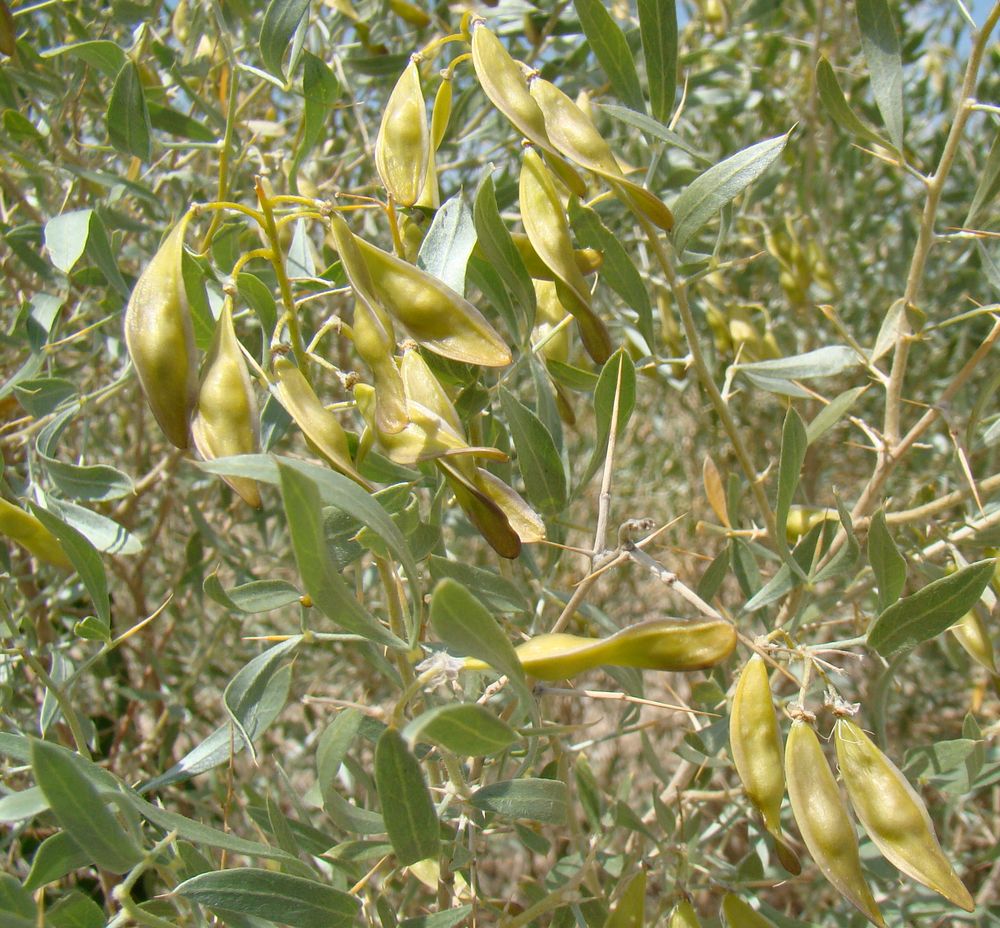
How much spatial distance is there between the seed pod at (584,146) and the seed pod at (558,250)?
0.04m

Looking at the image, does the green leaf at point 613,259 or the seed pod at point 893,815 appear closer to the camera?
the seed pod at point 893,815

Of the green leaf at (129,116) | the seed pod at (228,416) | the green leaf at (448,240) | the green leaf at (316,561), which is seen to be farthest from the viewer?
the green leaf at (129,116)

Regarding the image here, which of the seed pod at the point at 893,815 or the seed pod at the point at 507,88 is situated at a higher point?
the seed pod at the point at 507,88

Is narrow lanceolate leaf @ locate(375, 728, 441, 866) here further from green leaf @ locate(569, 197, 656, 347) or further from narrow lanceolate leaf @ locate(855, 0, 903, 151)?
narrow lanceolate leaf @ locate(855, 0, 903, 151)

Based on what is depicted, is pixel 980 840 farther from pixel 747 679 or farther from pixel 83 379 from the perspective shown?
pixel 83 379

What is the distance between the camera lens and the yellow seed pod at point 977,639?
0.64 meters

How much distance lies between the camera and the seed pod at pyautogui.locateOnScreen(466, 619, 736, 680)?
0.41 metres

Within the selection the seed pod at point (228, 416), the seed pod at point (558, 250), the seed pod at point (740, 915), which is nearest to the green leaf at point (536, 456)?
the seed pod at point (558, 250)

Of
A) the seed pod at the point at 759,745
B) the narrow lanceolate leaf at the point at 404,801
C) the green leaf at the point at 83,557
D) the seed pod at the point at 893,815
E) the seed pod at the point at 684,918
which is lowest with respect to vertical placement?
the seed pod at the point at 684,918

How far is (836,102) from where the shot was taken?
63 centimetres

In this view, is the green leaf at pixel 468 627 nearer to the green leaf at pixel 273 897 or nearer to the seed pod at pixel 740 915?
the green leaf at pixel 273 897

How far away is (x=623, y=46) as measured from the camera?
2.05ft

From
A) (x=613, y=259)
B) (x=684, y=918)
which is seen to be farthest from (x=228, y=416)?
(x=684, y=918)

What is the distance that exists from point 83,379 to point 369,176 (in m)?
0.44
